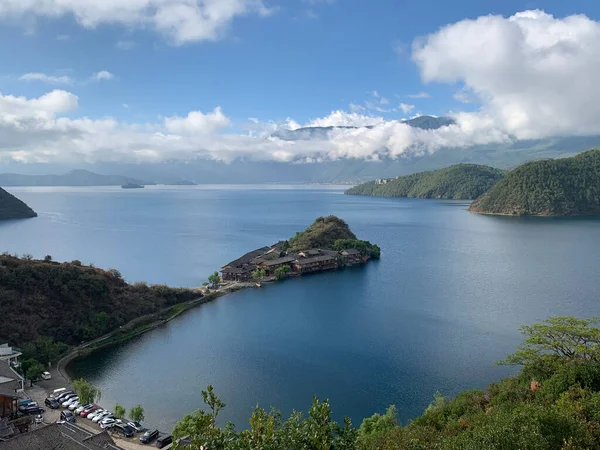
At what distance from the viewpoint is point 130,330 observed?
87.4ft

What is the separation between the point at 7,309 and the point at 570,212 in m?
98.0

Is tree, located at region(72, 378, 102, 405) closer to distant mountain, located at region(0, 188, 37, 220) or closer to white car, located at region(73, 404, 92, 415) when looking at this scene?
white car, located at region(73, 404, 92, 415)

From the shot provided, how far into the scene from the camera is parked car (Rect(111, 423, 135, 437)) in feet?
50.8

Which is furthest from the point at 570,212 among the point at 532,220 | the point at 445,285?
the point at 445,285

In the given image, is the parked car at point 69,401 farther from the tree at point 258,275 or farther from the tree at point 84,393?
the tree at point 258,275

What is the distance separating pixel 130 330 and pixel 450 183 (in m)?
139

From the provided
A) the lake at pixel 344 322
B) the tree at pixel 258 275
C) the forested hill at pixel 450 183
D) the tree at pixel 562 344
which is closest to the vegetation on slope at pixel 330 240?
the lake at pixel 344 322

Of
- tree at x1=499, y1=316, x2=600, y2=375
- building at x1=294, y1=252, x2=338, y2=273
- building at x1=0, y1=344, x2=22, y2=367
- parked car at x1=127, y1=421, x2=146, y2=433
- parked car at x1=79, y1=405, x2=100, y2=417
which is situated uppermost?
tree at x1=499, y1=316, x2=600, y2=375

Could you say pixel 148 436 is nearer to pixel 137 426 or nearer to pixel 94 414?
pixel 137 426

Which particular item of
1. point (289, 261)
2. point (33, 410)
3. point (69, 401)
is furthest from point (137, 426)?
point (289, 261)

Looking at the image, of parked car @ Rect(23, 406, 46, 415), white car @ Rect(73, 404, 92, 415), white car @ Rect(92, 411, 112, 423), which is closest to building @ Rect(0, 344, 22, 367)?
parked car @ Rect(23, 406, 46, 415)

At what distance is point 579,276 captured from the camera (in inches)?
1481

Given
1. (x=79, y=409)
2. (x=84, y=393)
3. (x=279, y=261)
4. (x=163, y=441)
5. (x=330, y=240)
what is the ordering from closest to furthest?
(x=163, y=441) → (x=79, y=409) → (x=84, y=393) → (x=279, y=261) → (x=330, y=240)

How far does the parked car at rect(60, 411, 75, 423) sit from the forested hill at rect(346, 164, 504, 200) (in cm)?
13968
